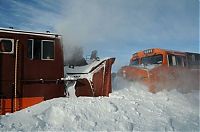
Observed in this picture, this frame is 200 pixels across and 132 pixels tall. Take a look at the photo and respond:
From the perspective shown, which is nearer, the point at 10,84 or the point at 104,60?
the point at 10,84

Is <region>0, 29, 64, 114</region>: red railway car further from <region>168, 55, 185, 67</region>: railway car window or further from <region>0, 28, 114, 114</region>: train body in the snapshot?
<region>168, 55, 185, 67</region>: railway car window

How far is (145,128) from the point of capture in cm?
831

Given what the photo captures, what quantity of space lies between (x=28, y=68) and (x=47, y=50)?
100cm

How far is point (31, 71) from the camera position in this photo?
996 centimetres

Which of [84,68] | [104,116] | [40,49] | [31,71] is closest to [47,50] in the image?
[40,49]

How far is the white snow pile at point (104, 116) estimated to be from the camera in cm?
795

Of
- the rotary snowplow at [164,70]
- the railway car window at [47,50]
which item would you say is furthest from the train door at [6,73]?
the rotary snowplow at [164,70]

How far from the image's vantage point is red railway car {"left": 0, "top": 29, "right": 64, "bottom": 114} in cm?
943

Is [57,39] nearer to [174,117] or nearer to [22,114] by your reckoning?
[22,114]

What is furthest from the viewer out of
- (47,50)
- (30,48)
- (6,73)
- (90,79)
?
(90,79)

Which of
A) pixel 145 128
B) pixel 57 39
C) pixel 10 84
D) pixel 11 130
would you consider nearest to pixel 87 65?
pixel 57 39

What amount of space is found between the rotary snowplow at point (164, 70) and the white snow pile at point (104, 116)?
Result: 270cm

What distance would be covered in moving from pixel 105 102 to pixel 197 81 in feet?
27.9

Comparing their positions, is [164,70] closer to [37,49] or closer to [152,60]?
[152,60]
